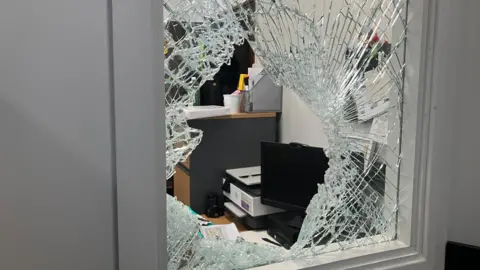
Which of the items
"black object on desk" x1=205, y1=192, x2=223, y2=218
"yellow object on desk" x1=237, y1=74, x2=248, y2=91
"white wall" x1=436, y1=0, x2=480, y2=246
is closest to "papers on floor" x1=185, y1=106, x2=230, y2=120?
"yellow object on desk" x1=237, y1=74, x2=248, y2=91

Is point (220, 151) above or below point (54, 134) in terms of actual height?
below

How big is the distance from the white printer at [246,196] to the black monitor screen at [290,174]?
0.04 metres

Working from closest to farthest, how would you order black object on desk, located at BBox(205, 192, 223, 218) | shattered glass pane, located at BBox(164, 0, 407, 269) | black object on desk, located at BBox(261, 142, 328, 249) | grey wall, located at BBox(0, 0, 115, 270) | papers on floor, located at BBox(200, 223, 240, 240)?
grey wall, located at BBox(0, 0, 115, 270) < shattered glass pane, located at BBox(164, 0, 407, 269) < papers on floor, located at BBox(200, 223, 240, 240) < black object on desk, located at BBox(261, 142, 328, 249) < black object on desk, located at BBox(205, 192, 223, 218)

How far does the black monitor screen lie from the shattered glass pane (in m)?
0.74

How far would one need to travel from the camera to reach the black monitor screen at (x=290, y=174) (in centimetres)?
171

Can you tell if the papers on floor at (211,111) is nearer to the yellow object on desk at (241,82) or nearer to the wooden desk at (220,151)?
the wooden desk at (220,151)

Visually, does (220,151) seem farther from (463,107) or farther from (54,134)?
(54,134)

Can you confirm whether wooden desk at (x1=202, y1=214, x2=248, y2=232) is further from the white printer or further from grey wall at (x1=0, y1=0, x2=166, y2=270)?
grey wall at (x1=0, y1=0, x2=166, y2=270)

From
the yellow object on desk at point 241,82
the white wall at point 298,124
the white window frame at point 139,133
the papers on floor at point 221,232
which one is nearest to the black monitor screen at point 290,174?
the white wall at point 298,124

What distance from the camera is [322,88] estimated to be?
0.89 metres

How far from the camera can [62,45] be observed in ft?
1.78

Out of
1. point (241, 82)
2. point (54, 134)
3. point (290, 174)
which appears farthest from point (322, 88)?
point (241, 82)

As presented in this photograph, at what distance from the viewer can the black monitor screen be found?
1.71 meters

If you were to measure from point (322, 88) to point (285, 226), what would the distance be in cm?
83
